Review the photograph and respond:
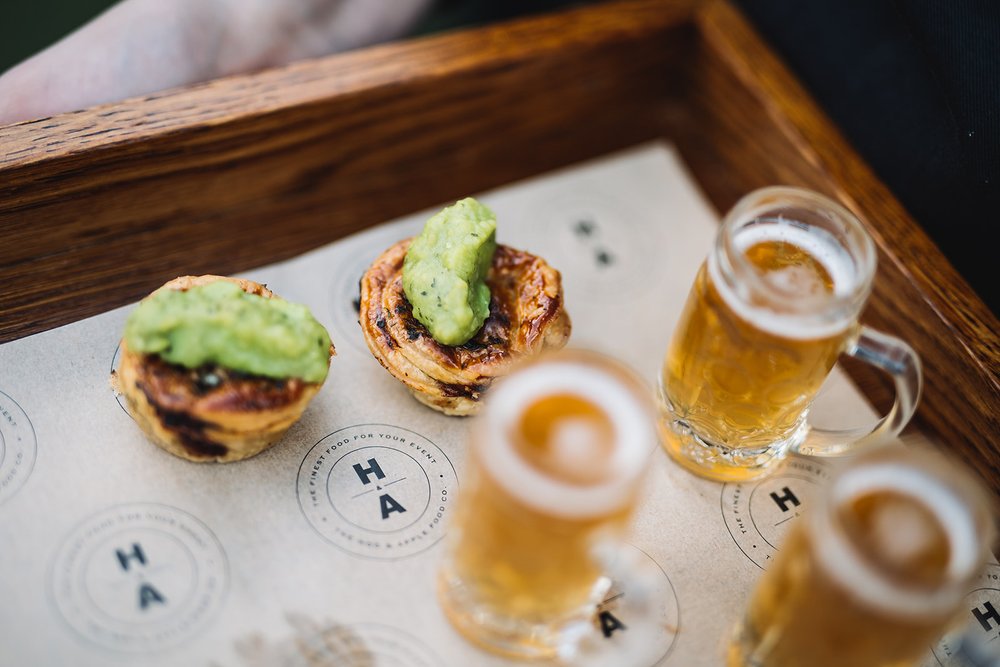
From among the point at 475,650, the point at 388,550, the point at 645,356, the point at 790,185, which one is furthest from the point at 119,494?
the point at 790,185

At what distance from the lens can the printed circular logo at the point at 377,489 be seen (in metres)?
1.14

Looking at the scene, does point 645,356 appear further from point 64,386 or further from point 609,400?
point 64,386

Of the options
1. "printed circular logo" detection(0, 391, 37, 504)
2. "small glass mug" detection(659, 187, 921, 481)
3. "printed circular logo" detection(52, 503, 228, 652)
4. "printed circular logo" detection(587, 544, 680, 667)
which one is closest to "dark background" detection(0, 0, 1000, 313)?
"small glass mug" detection(659, 187, 921, 481)

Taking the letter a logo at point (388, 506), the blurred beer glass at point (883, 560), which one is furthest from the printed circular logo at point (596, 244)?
the blurred beer glass at point (883, 560)

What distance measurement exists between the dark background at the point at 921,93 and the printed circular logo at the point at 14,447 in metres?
1.32

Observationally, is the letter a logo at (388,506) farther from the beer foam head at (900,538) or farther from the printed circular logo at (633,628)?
the beer foam head at (900,538)

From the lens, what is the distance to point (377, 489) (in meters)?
1.19

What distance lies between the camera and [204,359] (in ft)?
3.44

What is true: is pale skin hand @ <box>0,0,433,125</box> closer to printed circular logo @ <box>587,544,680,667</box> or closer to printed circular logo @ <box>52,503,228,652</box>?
printed circular logo @ <box>52,503,228,652</box>

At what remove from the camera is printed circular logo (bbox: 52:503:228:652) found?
1.02m

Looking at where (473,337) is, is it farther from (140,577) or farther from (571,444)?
(140,577)

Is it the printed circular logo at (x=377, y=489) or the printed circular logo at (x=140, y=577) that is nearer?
the printed circular logo at (x=140, y=577)

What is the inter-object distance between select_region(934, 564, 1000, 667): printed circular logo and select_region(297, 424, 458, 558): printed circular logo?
2.14 ft

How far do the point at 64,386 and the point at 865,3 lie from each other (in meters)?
1.35
